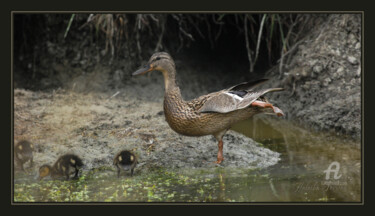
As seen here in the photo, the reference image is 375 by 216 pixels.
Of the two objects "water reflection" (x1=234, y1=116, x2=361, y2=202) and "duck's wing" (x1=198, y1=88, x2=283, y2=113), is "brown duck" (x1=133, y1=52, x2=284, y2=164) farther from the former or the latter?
"water reflection" (x1=234, y1=116, x2=361, y2=202)

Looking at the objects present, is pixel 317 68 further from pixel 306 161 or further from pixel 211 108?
pixel 211 108

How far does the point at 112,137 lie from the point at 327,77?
3.26 meters

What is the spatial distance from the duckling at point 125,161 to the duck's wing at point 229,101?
930 millimetres

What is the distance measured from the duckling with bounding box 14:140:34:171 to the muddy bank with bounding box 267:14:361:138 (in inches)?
152

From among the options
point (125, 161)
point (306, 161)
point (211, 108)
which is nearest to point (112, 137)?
point (125, 161)

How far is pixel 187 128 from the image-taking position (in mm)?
5891

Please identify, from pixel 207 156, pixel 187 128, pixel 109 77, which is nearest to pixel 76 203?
pixel 187 128

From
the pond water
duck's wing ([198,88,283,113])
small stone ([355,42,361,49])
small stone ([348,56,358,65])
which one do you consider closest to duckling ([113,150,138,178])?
the pond water

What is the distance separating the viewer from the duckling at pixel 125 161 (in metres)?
5.68

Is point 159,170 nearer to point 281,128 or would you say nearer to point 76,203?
point 76,203

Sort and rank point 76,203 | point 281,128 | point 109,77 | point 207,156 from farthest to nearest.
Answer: point 109,77 → point 281,128 → point 207,156 → point 76,203

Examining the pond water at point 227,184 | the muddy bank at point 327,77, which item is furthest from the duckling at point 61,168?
the muddy bank at point 327,77

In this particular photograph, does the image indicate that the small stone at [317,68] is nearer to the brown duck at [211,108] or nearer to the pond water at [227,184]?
the pond water at [227,184]

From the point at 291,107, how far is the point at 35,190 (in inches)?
166
